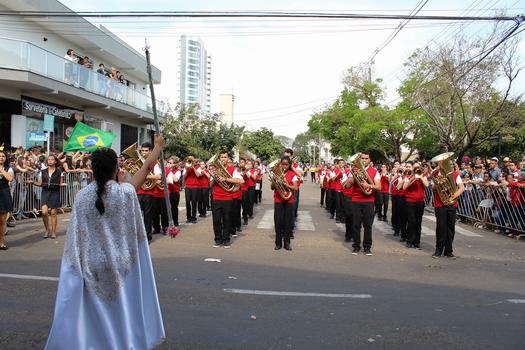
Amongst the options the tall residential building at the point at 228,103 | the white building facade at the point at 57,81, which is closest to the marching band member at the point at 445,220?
the white building facade at the point at 57,81

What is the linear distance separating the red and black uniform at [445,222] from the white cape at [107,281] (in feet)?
23.3

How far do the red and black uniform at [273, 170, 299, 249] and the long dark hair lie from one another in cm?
641

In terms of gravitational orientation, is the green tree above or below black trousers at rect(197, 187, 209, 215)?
above

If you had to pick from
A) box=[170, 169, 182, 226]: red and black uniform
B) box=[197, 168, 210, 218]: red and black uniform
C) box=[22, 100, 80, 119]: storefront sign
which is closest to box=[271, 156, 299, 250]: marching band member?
box=[170, 169, 182, 226]: red and black uniform

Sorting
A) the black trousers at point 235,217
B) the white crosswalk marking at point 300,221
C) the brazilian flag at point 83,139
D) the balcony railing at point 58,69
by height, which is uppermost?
the balcony railing at point 58,69

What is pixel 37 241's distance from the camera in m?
9.98

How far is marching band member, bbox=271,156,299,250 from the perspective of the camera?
980 centimetres

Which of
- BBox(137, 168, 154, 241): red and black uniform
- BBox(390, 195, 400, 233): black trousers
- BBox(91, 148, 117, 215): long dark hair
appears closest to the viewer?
BBox(91, 148, 117, 215): long dark hair

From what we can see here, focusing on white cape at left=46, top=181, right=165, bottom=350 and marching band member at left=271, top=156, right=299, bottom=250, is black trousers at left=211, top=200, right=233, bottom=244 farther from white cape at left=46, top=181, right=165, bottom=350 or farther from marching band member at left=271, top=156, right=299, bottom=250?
white cape at left=46, top=181, right=165, bottom=350

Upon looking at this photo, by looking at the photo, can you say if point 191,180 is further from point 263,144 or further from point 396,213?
point 263,144

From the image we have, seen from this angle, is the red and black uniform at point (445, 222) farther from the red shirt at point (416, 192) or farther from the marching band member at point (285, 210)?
the marching band member at point (285, 210)

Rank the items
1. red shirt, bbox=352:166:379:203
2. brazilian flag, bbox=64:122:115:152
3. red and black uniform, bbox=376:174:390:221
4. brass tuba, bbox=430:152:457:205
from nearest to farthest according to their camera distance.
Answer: brass tuba, bbox=430:152:457:205, red shirt, bbox=352:166:379:203, red and black uniform, bbox=376:174:390:221, brazilian flag, bbox=64:122:115:152

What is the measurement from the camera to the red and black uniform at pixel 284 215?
981 cm

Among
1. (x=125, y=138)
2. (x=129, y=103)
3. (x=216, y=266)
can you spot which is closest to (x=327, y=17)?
(x=216, y=266)
